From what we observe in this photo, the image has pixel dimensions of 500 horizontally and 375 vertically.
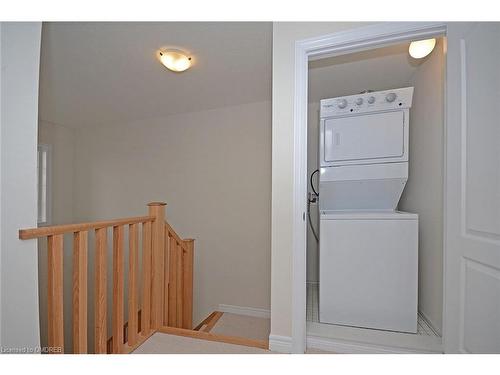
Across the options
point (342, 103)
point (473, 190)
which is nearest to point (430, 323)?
point (473, 190)

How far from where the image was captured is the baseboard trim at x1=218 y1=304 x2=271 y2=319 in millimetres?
2832

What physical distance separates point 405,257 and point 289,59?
1.52m

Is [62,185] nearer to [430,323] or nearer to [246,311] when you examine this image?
[246,311]

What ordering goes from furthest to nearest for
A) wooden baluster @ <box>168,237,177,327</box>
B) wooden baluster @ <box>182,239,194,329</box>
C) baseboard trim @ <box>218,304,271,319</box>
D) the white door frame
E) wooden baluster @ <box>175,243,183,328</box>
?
baseboard trim @ <box>218,304,271,319</box> → wooden baluster @ <box>182,239,194,329</box> → wooden baluster @ <box>175,243,183,328</box> → wooden baluster @ <box>168,237,177,327</box> → the white door frame

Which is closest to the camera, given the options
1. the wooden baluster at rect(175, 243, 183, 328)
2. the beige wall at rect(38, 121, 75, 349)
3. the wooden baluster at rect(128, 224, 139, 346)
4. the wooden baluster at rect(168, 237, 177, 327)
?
the wooden baluster at rect(128, 224, 139, 346)

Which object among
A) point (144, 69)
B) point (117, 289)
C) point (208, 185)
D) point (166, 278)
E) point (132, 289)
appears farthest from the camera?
point (208, 185)

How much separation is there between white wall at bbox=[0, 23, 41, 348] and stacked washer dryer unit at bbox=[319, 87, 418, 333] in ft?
5.33

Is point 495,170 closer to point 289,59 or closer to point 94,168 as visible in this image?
point 289,59

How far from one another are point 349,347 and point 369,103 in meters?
1.69

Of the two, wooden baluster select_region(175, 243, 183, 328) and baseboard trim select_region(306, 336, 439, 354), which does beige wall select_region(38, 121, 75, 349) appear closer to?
wooden baluster select_region(175, 243, 183, 328)

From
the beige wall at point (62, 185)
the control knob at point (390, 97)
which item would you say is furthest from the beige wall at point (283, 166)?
the beige wall at point (62, 185)

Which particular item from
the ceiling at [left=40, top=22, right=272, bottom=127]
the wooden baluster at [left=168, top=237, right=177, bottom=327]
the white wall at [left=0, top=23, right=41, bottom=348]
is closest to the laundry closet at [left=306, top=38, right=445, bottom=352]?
the ceiling at [left=40, top=22, right=272, bottom=127]

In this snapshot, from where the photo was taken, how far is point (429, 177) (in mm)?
1832
